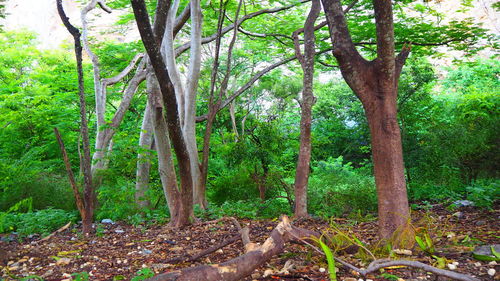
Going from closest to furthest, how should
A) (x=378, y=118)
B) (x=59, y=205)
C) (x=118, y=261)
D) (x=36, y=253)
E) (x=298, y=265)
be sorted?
(x=298, y=265), (x=378, y=118), (x=118, y=261), (x=36, y=253), (x=59, y=205)

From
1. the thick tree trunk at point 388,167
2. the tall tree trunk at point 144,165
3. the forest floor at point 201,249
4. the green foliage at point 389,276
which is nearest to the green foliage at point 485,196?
the forest floor at point 201,249

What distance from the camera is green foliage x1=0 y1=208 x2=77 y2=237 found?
16.8 ft

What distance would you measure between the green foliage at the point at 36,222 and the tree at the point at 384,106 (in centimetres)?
467

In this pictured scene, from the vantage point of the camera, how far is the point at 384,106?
3121 mm

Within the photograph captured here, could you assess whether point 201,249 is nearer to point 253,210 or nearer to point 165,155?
point 165,155

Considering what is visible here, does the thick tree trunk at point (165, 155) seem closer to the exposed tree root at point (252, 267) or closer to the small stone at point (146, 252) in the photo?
the small stone at point (146, 252)

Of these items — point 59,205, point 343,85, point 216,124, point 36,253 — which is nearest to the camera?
point 36,253

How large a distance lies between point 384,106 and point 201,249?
2410 mm

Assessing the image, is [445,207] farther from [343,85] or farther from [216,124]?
[343,85]

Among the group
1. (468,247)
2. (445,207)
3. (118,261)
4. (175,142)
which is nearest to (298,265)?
(468,247)

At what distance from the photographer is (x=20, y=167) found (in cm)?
638

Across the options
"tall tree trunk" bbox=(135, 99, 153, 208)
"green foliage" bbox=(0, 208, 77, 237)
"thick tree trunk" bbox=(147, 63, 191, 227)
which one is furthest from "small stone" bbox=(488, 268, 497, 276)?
"tall tree trunk" bbox=(135, 99, 153, 208)

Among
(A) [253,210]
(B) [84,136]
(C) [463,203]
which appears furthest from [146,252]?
(C) [463,203]

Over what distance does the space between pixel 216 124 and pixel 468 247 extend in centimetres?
1023
